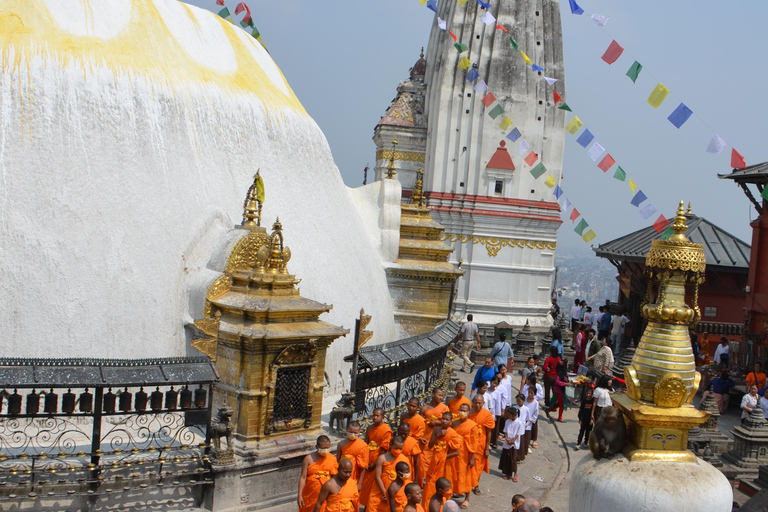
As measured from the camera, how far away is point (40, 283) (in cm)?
809

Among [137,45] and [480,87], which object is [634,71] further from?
[137,45]

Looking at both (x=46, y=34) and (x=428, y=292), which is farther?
(x=428, y=292)

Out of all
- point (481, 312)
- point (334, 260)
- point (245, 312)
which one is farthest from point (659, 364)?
point (481, 312)

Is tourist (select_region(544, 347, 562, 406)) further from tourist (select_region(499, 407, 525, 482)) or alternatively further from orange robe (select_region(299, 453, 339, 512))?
orange robe (select_region(299, 453, 339, 512))

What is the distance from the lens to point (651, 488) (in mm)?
4344

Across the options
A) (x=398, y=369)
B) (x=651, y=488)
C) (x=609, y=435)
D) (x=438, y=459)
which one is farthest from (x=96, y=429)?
(x=651, y=488)

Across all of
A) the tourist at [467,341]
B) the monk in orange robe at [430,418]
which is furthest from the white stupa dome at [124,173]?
the tourist at [467,341]

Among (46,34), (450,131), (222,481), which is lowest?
(222,481)

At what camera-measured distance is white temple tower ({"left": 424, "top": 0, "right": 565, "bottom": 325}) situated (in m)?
22.3

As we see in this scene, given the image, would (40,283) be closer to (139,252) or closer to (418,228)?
(139,252)

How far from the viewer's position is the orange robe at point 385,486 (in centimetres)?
728

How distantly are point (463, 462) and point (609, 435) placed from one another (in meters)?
3.90

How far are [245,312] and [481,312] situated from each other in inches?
607

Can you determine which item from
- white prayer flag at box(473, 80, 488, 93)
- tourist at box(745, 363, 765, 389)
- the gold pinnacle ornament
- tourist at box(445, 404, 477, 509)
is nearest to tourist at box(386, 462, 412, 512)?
tourist at box(445, 404, 477, 509)
